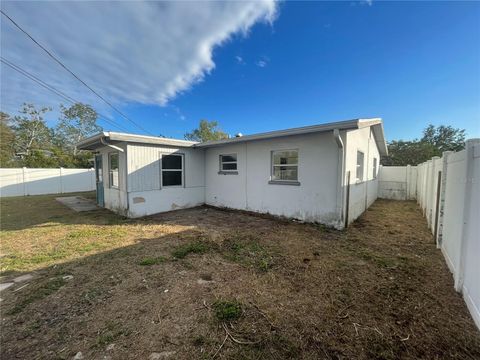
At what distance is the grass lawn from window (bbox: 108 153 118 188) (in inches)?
130

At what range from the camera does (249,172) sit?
779cm

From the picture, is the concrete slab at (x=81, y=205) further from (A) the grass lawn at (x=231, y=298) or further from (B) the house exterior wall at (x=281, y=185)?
(B) the house exterior wall at (x=281, y=185)

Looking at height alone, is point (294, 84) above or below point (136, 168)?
above

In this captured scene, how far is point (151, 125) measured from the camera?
78.7ft

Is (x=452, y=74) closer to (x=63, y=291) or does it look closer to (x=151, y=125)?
(x=63, y=291)

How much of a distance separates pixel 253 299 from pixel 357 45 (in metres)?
8.71

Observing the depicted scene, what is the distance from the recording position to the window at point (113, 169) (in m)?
7.98

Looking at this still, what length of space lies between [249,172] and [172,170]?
335cm

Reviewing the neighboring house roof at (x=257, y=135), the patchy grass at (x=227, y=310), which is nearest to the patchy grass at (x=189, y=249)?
the patchy grass at (x=227, y=310)

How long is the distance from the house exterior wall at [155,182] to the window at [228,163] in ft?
3.88

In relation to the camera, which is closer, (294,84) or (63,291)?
(63,291)

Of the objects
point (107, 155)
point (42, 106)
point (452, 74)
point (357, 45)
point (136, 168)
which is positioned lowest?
point (136, 168)

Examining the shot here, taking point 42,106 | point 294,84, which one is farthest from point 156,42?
point 42,106

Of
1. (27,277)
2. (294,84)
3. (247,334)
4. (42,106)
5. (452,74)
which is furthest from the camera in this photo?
(42,106)
